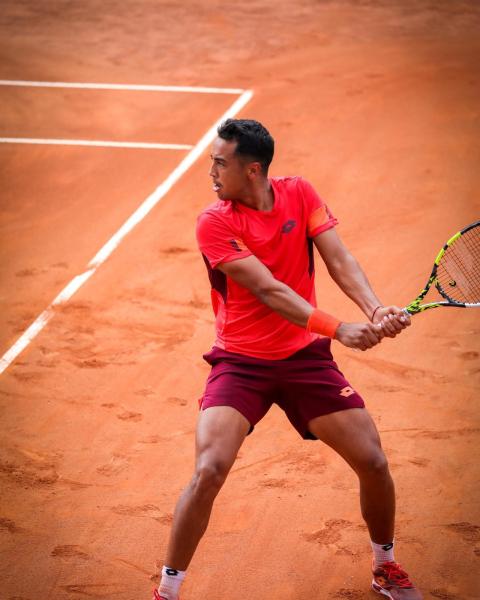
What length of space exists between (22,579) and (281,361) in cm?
181

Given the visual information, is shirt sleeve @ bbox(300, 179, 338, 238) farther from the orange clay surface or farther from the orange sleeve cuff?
the orange clay surface

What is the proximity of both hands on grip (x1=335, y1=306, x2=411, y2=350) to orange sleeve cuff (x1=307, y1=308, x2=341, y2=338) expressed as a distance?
0.03m

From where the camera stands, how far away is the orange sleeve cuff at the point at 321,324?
14.1 ft

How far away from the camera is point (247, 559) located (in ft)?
16.4

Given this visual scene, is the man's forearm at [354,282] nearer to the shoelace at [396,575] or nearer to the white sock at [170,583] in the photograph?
the shoelace at [396,575]

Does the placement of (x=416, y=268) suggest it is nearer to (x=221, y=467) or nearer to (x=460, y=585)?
(x=460, y=585)

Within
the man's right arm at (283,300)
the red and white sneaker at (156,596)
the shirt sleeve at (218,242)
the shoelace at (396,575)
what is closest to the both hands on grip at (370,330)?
the man's right arm at (283,300)

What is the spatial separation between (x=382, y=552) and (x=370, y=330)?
3.88ft

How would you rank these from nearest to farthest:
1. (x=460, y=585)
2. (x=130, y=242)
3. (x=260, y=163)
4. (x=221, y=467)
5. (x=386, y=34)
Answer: (x=221, y=467) → (x=260, y=163) → (x=460, y=585) → (x=130, y=242) → (x=386, y=34)

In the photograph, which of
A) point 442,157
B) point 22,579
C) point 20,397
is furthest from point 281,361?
point 442,157

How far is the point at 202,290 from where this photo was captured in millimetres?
8133

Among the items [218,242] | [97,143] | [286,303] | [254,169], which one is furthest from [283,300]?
[97,143]

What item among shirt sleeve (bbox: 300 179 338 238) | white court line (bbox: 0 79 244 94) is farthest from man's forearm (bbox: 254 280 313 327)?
white court line (bbox: 0 79 244 94)

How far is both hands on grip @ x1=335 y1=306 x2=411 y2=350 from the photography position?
14.0 ft
